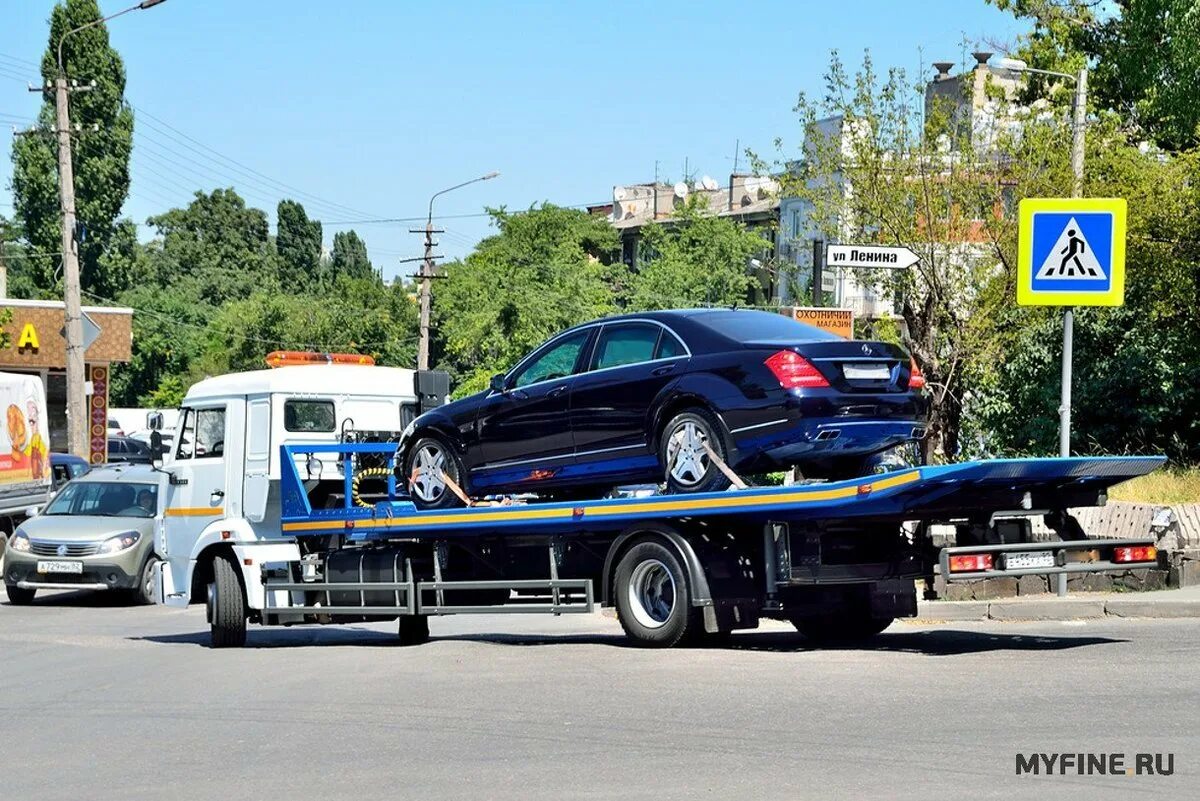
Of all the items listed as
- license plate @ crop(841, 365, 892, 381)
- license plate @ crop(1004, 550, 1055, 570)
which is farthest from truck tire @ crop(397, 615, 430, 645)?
→ license plate @ crop(1004, 550, 1055, 570)

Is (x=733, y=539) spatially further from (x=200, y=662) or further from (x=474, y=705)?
(x=200, y=662)

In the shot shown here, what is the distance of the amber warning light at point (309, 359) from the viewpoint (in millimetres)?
18188

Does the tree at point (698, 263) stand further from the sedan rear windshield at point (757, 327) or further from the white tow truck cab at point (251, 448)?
the sedan rear windshield at point (757, 327)

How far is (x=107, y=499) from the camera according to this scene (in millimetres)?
22578

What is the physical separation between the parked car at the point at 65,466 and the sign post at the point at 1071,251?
1948 cm

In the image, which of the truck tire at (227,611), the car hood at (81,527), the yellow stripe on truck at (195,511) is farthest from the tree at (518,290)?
the truck tire at (227,611)

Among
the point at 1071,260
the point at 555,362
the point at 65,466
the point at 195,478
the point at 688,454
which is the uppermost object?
the point at 1071,260

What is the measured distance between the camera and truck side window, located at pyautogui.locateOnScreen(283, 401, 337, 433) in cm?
1633

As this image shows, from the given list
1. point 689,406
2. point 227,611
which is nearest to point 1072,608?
point 689,406

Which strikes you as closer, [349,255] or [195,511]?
[195,511]

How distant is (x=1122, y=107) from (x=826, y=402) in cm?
3196

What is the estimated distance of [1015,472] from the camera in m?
10.7

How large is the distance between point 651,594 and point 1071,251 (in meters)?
4.89

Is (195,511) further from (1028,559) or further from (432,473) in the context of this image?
(1028,559)
